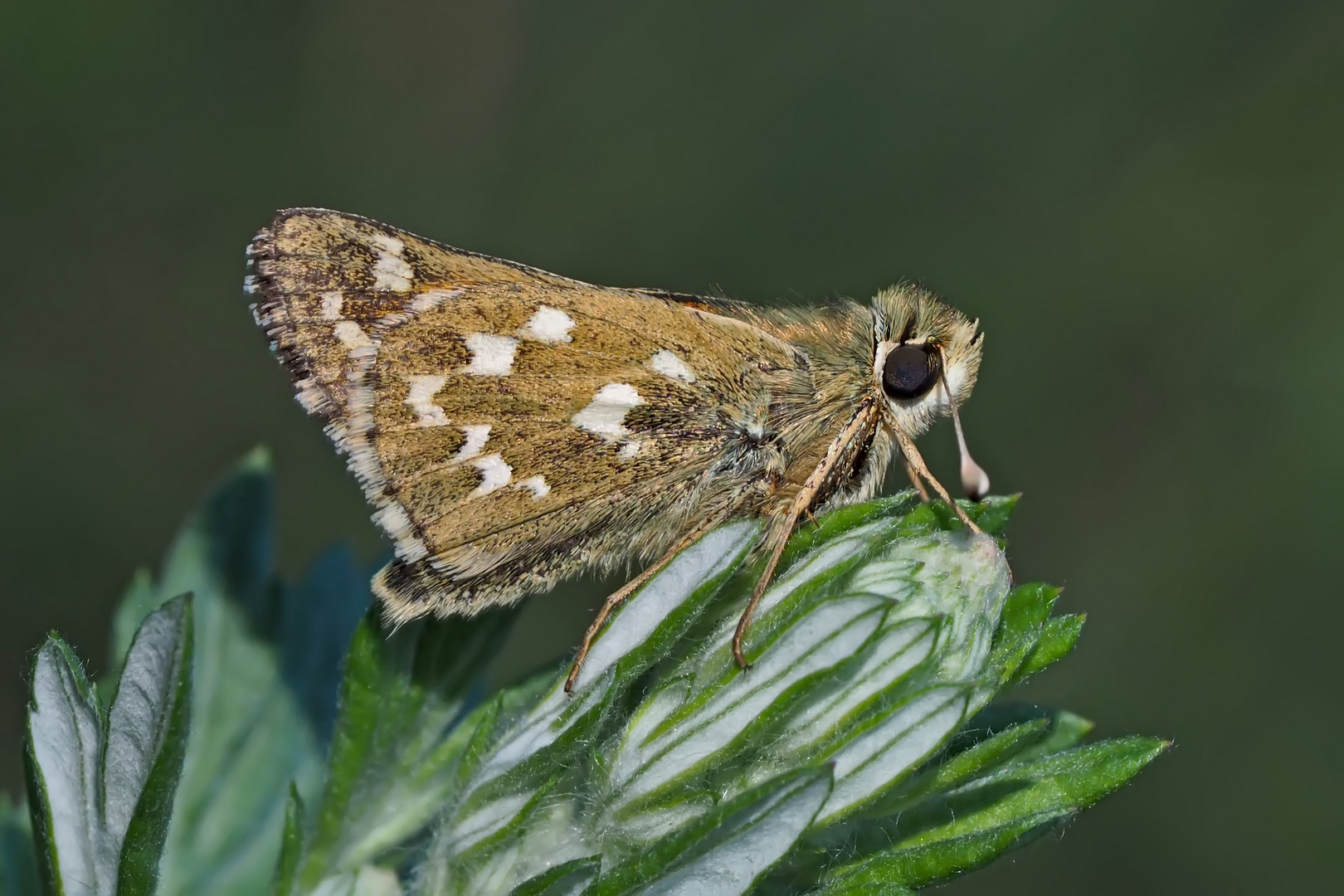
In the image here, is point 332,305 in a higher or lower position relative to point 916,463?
higher

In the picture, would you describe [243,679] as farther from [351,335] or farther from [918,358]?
[918,358]

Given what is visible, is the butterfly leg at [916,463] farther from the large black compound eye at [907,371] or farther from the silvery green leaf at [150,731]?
the silvery green leaf at [150,731]

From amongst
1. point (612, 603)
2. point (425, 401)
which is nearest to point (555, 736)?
point (612, 603)

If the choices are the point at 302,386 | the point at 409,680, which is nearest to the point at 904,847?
the point at 409,680

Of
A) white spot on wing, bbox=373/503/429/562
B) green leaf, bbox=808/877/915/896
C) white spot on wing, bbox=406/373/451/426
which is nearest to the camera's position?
green leaf, bbox=808/877/915/896

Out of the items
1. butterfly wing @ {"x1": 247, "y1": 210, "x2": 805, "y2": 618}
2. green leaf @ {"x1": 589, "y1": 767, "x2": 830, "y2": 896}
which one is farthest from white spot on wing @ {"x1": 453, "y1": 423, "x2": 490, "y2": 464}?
green leaf @ {"x1": 589, "y1": 767, "x2": 830, "y2": 896}

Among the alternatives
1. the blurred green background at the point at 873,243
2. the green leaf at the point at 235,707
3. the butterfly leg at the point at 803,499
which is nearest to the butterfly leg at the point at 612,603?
the butterfly leg at the point at 803,499

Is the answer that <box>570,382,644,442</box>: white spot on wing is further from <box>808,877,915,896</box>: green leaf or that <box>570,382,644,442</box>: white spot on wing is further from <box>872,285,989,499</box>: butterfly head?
<box>808,877,915,896</box>: green leaf
